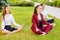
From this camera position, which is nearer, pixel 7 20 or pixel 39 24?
pixel 7 20

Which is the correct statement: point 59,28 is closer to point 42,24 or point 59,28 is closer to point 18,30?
point 42,24

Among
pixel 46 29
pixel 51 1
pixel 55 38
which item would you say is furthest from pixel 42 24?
pixel 51 1

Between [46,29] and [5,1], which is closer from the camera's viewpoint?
[46,29]

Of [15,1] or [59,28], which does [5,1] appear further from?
[59,28]

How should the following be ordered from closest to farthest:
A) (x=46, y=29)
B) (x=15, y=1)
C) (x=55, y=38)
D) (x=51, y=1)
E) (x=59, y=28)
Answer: (x=55, y=38) < (x=46, y=29) < (x=59, y=28) < (x=51, y=1) < (x=15, y=1)

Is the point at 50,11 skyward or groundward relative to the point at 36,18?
groundward

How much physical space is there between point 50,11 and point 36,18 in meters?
3.79

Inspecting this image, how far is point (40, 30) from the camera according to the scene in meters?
4.43

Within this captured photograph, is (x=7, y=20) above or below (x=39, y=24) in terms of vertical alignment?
above

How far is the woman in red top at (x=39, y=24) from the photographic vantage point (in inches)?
172

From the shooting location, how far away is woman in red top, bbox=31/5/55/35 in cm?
436

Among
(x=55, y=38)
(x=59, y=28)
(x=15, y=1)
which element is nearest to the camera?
(x=55, y=38)

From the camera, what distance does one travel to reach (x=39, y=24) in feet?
14.8

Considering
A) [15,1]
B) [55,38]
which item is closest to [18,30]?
[55,38]
